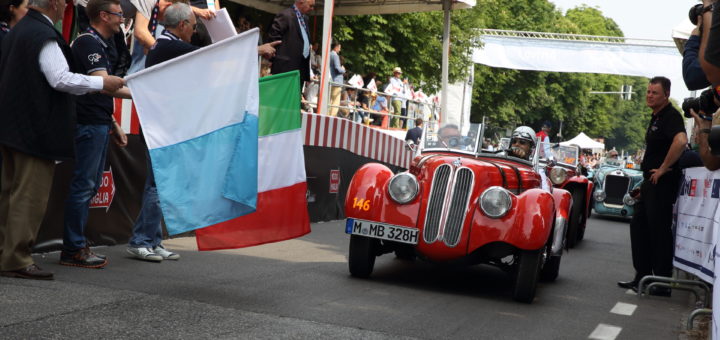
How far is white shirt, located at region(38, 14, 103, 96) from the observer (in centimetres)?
625

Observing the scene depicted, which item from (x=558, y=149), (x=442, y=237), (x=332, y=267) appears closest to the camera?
(x=442, y=237)

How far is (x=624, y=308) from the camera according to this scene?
25.2 ft

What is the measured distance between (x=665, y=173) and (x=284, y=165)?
401cm

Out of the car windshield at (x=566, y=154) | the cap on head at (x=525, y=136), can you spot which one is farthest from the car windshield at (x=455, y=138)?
the car windshield at (x=566, y=154)

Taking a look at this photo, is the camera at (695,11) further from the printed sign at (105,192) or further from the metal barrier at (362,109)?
the metal barrier at (362,109)

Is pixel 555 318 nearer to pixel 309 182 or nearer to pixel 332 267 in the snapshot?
pixel 332 267

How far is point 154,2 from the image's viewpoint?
927 centimetres

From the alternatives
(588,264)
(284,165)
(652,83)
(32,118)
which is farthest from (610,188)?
(32,118)

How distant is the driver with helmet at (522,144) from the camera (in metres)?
9.56

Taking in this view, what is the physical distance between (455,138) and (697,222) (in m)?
2.51

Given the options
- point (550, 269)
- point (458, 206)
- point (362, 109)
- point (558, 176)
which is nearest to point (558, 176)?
point (558, 176)

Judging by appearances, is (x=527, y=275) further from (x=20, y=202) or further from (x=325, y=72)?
(x=325, y=72)

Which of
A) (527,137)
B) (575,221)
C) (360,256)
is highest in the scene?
(527,137)

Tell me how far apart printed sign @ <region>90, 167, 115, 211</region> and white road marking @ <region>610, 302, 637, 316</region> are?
15.7 ft
